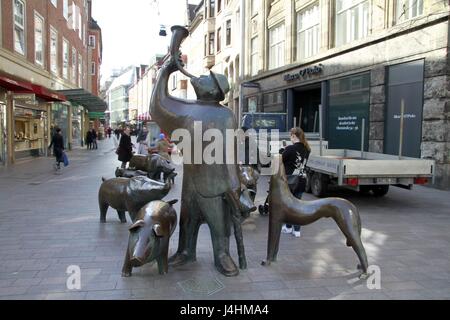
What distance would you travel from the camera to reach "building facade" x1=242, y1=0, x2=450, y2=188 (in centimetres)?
1148

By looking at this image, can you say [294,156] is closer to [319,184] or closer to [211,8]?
[319,184]

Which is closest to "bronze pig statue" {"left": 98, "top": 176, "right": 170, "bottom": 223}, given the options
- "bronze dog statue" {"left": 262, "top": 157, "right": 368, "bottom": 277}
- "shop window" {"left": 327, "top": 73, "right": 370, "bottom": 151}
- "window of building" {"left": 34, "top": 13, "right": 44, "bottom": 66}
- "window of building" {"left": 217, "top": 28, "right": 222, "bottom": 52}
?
"bronze dog statue" {"left": 262, "top": 157, "right": 368, "bottom": 277}

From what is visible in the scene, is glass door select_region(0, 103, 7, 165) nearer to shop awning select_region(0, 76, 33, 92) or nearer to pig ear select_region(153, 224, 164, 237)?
shop awning select_region(0, 76, 33, 92)

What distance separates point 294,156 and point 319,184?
136 inches

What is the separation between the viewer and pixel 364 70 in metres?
14.8

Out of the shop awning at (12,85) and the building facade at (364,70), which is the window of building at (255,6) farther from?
the shop awning at (12,85)

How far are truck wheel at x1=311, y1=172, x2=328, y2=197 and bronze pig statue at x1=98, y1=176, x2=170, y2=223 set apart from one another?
4.61 m

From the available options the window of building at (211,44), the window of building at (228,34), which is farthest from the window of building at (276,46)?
the window of building at (211,44)

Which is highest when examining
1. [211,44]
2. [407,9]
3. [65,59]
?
[211,44]

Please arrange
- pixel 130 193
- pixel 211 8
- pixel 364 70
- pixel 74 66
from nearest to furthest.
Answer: pixel 130 193
pixel 364 70
pixel 74 66
pixel 211 8

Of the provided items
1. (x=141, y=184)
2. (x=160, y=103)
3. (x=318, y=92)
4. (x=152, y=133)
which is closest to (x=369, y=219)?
(x=141, y=184)

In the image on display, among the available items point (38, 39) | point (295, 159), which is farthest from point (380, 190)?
point (38, 39)

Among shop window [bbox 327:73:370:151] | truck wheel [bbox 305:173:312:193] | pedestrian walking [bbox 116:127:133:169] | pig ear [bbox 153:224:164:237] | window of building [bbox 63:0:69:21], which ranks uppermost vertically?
window of building [bbox 63:0:69:21]

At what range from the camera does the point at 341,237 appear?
606 centimetres
